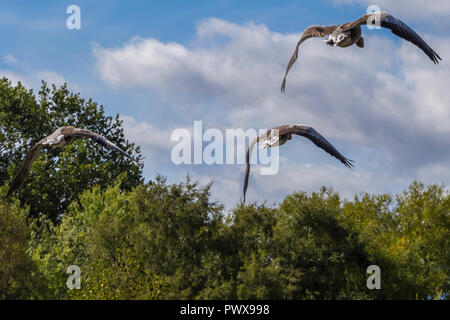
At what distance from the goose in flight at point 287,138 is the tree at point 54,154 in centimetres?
2562

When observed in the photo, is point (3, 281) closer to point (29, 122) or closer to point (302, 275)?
point (302, 275)

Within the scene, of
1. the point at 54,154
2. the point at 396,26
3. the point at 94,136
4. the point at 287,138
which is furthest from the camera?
the point at 54,154

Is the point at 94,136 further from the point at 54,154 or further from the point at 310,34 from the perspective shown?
the point at 54,154

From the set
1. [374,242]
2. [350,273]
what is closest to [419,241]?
[374,242]

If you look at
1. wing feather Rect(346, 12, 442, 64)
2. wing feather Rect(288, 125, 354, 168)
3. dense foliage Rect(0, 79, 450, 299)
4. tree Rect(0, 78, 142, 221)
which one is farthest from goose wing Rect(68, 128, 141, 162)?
tree Rect(0, 78, 142, 221)

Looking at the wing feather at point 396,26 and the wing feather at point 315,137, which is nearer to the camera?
the wing feather at point 396,26

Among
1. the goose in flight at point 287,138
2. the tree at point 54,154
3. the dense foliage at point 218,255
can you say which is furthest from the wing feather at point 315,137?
the tree at point 54,154

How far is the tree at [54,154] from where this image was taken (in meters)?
47.0

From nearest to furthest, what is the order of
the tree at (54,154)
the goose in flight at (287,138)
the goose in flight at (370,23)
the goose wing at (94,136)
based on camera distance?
1. the goose in flight at (370,23)
2. the goose wing at (94,136)
3. the goose in flight at (287,138)
4. the tree at (54,154)

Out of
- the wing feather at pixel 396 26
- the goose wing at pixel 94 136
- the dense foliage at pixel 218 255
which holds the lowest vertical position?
the dense foliage at pixel 218 255

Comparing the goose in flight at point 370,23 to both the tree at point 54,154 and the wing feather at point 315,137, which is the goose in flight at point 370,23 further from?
the tree at point 54,154

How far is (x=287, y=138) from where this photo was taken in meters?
24.6

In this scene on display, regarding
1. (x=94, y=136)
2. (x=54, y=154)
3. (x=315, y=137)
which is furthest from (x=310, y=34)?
(x=54, y=154)

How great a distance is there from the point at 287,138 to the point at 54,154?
2964 centimetres
